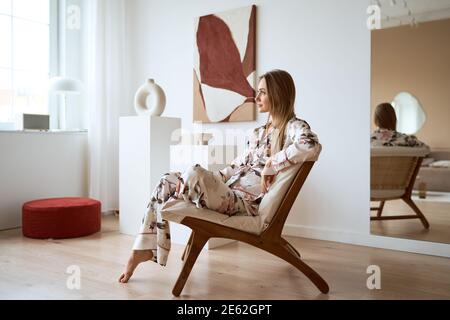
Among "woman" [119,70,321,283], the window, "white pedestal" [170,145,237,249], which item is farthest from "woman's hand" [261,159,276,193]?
the window

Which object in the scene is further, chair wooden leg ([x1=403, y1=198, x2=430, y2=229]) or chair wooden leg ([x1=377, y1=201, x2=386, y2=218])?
chair wooden leg ([x1=377, y1=201, x2=386, y2=218])

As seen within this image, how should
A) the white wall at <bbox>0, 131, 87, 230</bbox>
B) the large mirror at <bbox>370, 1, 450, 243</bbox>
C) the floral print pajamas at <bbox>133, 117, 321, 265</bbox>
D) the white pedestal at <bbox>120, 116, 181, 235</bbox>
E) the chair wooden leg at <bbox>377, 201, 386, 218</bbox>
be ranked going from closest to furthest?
1. the floral print pajamas at <bbox>133, 117, 321, 265</bbox>
2. the large mirror at <bbox>370, 1, 450, 243</bbox>
3. the chair wooden leg at <bbox>377, 201, 386, 218</bbox>
4. the white pedestal at <bbox>120, 116, 181, 235</bbox>
5. the white wall at <bbox>0, 131, 87, 230</bbox>

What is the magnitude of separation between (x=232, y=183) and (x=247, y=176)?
0.09 meters

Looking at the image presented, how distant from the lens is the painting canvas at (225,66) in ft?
11.6

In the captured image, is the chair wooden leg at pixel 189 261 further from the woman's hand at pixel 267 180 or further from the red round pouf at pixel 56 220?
the red round pouf at pixel 56 220

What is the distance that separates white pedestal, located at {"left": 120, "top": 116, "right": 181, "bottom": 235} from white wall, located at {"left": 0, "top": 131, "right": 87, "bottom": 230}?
0.82 metres

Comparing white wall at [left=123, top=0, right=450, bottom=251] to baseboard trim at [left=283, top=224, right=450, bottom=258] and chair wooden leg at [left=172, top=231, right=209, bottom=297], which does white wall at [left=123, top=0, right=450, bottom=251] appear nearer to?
baseboard trim at [left=283, top=224, right=450, bottom=258]

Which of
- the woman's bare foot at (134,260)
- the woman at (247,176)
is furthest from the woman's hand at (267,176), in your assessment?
the woman's bare foot at (134,260)

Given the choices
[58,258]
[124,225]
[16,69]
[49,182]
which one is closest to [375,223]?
[124,225]

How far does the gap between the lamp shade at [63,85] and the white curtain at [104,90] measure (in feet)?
0.83

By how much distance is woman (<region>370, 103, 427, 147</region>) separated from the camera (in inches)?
113

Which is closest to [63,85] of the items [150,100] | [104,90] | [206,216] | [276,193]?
[104,90]
